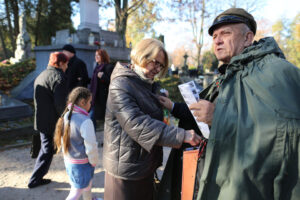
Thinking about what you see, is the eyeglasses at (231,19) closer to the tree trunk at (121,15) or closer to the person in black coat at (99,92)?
the person in black coat at (99,92)

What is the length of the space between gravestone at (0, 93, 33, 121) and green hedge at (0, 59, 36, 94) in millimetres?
2561

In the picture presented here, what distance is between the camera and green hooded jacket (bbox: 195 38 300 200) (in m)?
0.92

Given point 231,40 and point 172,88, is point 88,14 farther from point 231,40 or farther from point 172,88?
point 231,40

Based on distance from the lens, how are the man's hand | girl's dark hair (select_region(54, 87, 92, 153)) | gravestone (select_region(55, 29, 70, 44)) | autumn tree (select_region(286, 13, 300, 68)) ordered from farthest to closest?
autumn tree (select_region(286, 13, 300, 68)) → gravestone (select_region(55, 29, 70, 44)) → girl's dark hair (select_region(54, 87, 92, 153)) → the man's hand

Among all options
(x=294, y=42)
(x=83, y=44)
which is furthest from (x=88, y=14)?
(x=294, y=42)

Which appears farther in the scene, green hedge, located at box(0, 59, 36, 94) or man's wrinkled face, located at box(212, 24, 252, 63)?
green hedge, located at box(0, 59, 36, 94)

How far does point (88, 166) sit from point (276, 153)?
77.9 inches

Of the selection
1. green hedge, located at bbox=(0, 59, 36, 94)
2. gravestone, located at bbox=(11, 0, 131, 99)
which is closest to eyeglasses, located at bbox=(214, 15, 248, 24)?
gravestone, located at bbox=(11, 0, 131, 99)

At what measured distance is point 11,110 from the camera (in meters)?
5.41

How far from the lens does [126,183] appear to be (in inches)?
61.0

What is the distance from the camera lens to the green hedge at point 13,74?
26.9 ft

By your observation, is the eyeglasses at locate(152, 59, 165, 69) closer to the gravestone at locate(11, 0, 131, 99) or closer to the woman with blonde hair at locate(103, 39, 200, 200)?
the woman with blonde hair at locate(103, 39, 200, 200)

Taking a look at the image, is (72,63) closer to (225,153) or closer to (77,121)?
(77,121)

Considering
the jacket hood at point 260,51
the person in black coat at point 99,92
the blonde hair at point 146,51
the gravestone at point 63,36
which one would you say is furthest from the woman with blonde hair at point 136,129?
the gravestone at point 63,36
